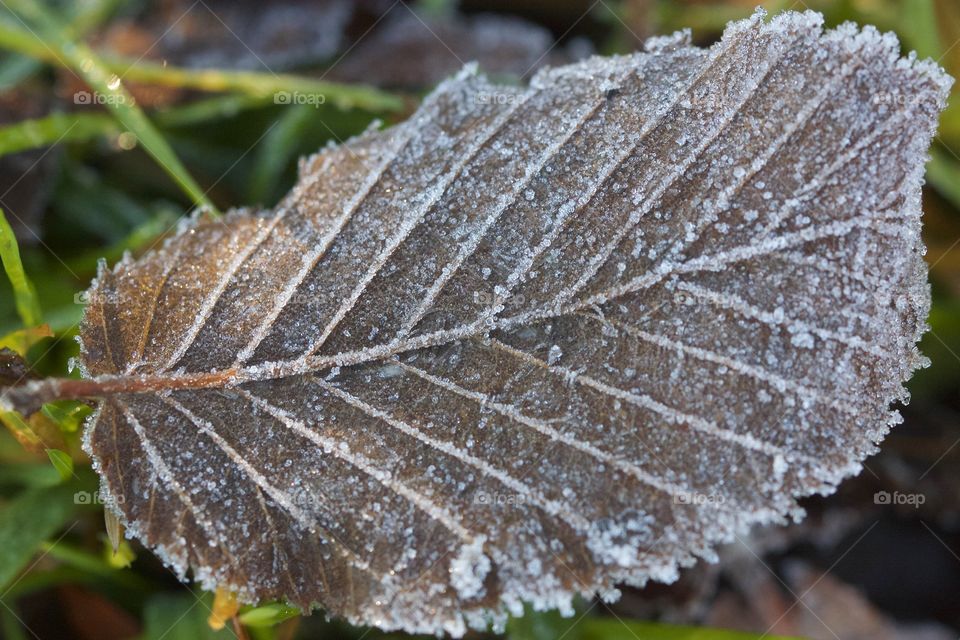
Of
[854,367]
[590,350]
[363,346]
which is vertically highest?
[854,367]

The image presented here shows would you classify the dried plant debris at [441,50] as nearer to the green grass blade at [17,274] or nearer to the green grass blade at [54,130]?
the green grass blade at [54,130]

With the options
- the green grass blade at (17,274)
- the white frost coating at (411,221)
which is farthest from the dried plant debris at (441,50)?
the green grass blade at (17,274)

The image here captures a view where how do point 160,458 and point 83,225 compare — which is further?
point 83,225

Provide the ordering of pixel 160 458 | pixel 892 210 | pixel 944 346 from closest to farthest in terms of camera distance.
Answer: pixel 892 210, pixel 160 458, pixel 944 346

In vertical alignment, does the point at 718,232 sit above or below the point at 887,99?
below

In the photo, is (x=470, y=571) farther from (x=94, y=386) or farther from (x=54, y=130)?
(x=54, y=130)

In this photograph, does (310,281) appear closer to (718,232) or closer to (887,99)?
(718,232)

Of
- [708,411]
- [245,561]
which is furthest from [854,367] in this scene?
[245,561]

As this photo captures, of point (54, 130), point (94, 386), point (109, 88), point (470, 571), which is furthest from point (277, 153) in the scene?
point (470, 571)
